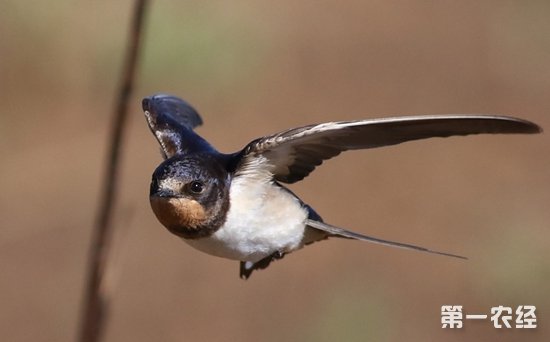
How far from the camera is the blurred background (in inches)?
217

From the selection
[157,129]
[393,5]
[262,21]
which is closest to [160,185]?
[157,129]

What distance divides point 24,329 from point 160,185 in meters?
3.59

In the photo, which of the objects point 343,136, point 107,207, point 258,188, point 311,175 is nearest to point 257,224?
point 258,188

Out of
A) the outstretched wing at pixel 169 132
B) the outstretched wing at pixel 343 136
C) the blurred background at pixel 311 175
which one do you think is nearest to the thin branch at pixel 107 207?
the outstretched wing at pixel 343 136

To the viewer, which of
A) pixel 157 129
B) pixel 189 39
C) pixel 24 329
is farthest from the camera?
pixel 189 39

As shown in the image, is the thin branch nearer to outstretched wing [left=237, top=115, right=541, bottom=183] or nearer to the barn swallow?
outstretched wing [left=237, top=115, right=541, bottom=183]

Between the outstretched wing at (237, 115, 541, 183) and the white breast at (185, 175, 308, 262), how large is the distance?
0.03 metres

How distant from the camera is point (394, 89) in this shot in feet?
23.5

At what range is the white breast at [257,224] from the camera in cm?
208

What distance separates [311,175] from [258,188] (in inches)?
163

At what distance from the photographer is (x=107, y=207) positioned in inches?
38.1

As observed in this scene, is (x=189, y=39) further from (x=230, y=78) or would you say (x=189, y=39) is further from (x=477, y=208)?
(x=477, y=208)

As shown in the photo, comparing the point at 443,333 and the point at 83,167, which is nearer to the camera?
the point at 443,333

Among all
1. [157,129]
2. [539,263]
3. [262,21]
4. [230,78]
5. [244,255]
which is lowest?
[244,255]
